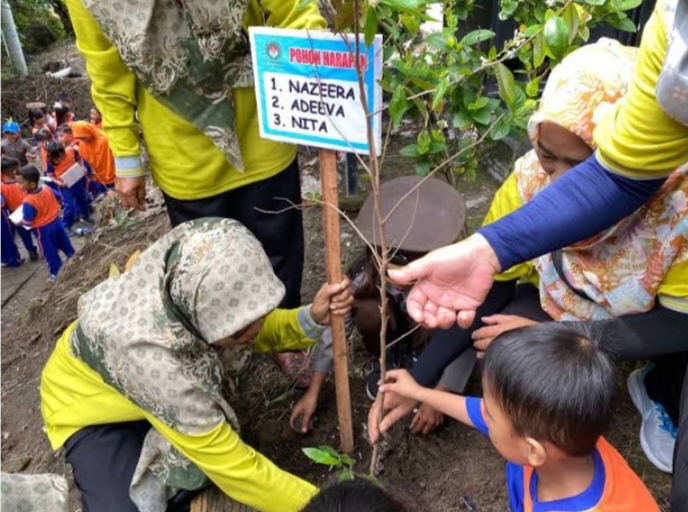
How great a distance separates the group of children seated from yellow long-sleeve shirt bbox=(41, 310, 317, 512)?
122 inches

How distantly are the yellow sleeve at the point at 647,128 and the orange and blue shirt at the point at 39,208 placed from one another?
5107 millimetres

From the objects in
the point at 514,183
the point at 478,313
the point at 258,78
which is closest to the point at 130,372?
the point at 258,78

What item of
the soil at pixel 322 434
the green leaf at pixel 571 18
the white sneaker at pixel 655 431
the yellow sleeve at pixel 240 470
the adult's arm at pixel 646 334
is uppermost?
the green leaf at pixel 571 18

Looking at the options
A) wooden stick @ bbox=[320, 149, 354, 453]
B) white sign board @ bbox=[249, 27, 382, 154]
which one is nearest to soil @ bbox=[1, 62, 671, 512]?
wooden stick @ bbox=[320, 149, 354, 453]

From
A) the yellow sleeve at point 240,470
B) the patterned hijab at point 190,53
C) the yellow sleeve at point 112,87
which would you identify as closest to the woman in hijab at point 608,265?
the yellow sleeve at point 240,470

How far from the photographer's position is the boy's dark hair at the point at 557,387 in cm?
124

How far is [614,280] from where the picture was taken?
5.57ft

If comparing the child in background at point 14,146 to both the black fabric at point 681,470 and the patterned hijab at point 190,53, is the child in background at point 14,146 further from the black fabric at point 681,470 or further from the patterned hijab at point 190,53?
the black fabric at point 681,470

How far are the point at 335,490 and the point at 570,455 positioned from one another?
50cm

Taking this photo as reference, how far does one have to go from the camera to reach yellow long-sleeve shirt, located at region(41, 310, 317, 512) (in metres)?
1.66

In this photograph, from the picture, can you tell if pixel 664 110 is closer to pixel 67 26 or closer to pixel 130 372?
pixel 130 372

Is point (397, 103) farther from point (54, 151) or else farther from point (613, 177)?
point (54, 151)

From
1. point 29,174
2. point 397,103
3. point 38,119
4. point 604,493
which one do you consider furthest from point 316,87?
point 38,119

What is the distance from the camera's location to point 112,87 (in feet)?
6.44
